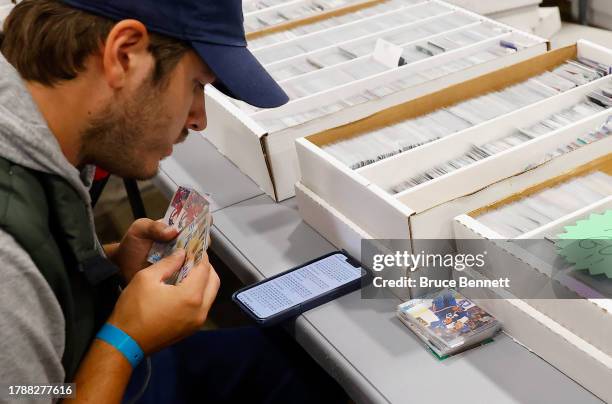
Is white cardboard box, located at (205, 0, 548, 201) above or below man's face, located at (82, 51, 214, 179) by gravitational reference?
below

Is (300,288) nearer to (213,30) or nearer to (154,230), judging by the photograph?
(154,230)

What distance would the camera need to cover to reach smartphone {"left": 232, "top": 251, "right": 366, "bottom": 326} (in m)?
1.19

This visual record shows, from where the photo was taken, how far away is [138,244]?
1.40 meters

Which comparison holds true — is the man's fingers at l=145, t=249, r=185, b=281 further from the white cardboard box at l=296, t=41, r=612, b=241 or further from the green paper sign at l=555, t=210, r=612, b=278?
the green paper sign at l=555, t=210, r=612, b=278

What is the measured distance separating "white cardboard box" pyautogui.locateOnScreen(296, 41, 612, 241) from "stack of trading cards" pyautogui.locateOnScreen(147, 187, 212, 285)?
0.77 ft

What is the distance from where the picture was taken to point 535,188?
1192 mm

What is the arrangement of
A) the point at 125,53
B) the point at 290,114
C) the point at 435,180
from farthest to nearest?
the point at 290,114 → the point at 435,180 → the point at 125,53

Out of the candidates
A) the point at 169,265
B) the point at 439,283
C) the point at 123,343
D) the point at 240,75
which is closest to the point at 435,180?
the point at 439,283

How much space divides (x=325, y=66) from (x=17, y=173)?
100 cm

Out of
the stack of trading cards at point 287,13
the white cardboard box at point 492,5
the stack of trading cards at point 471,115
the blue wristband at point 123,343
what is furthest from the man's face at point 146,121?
the white cardboard box at point 492,5

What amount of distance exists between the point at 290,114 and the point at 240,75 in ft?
1.60

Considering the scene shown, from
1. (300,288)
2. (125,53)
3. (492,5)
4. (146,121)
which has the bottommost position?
(300,288)

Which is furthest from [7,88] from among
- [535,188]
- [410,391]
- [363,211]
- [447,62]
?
[447,62]

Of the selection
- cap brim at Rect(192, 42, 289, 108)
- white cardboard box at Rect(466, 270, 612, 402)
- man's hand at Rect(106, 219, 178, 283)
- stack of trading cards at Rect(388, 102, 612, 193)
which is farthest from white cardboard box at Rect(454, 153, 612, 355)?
man's hand at Rect(106, 219, 178, 283)
